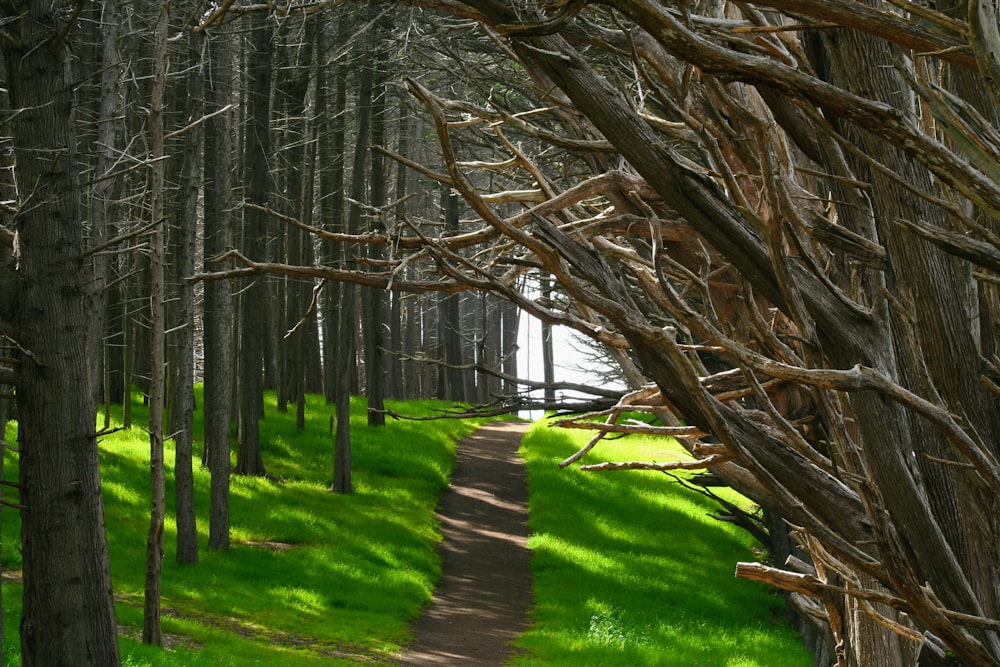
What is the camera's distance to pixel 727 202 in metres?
2.26

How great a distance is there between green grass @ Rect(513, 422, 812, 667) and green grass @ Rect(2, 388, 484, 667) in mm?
2267

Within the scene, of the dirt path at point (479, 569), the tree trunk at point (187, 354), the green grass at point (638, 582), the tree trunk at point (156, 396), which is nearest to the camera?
the tree trunk at point (156, 396)

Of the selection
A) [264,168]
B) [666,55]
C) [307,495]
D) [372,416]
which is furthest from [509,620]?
[666,55]

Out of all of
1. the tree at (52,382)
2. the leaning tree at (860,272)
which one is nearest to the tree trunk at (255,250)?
the tree at (52,382)

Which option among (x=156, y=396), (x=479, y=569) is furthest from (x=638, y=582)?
(x=156, y=396)

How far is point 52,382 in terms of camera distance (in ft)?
21.2

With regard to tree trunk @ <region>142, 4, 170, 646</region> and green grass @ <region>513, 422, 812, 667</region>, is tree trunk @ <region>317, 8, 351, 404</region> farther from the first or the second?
tree trunk @ <region>142, 4, 170, 646</region>

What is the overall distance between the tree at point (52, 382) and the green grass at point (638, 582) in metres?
7.20

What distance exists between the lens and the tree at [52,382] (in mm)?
6457

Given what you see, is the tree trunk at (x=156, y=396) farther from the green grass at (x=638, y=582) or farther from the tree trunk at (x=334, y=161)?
the tree trunk at (x=334, y=161)

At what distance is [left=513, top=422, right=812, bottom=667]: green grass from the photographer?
1430cm

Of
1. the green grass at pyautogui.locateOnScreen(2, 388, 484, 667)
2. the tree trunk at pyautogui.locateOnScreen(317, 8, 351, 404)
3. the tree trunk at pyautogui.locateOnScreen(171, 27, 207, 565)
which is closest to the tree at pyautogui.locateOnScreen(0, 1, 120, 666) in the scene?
the green grass at pyautogui.locateOnScreen(2, 388, 484, 667)

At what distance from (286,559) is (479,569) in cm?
387

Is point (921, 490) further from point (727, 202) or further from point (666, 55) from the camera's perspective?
point (666, 55)
